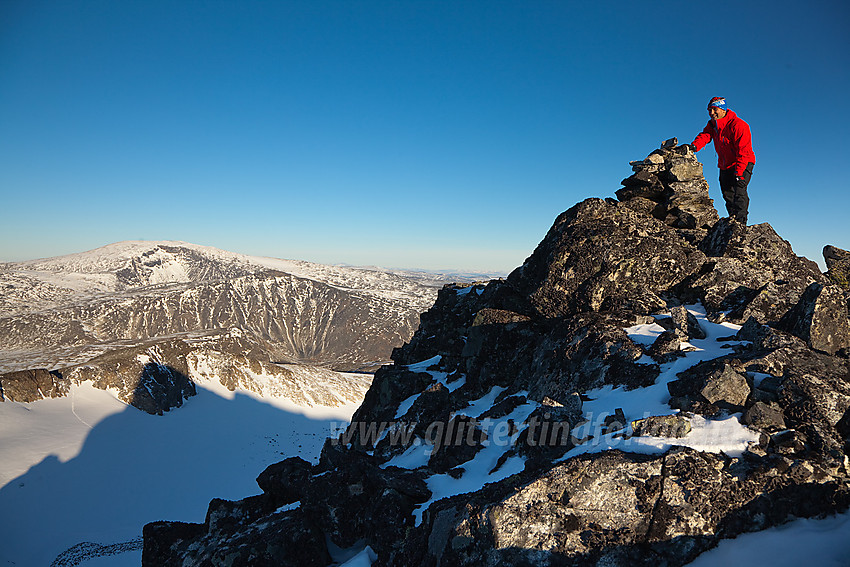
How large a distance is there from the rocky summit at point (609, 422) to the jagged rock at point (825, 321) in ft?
0.17

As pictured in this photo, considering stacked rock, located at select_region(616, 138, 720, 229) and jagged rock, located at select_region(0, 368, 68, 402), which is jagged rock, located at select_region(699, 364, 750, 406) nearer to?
stacked rock, located at select_region(616, 138, 720, 229)

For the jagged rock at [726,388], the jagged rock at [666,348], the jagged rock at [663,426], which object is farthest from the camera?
the jagged rock at [666,348]

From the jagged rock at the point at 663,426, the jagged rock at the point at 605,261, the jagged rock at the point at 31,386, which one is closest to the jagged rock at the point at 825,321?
the jagged rock at the point at 663,426

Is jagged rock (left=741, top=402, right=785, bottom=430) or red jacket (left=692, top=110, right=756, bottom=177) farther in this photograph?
red jacket (left=692, top=110, right=756, bottom=177)

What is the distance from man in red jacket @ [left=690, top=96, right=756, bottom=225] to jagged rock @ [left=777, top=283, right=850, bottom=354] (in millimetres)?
8007

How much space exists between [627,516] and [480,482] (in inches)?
188

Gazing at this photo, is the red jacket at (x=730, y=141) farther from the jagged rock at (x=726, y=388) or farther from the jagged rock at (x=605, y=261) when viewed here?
the jagged rock at (x=726, y=388)

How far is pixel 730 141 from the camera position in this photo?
→ 1770 cm

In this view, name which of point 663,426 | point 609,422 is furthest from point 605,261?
point 663,426

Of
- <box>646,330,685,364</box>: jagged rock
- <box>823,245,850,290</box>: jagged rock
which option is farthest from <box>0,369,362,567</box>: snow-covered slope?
<box>823,245,850,290</box>: jagged rock

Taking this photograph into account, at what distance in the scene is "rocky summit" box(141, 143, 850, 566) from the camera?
778cm

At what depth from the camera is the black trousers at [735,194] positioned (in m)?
18.1

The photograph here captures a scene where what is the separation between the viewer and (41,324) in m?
197

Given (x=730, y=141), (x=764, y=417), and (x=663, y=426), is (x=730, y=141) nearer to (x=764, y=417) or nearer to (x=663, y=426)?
(x=764, y=417)
